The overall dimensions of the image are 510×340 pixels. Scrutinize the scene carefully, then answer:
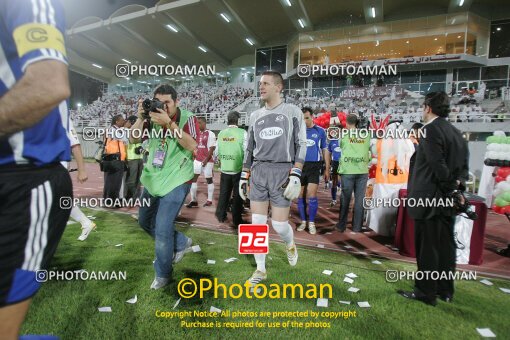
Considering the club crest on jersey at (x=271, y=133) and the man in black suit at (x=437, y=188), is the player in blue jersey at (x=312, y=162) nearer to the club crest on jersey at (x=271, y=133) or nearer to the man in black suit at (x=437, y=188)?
the club crest on jersey at (x=271, y=133)

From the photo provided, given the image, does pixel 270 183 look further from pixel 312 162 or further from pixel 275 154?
pixel 312 162

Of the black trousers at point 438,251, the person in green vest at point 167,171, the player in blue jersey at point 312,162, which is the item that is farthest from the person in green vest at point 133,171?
the black trousers at point 438,251

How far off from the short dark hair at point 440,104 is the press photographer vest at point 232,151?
11.9ft

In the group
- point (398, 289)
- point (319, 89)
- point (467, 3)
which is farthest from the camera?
point (319, 89)

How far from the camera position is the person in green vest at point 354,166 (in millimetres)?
5797

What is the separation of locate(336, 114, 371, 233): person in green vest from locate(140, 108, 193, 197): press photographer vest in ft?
11.5

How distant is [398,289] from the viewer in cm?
350

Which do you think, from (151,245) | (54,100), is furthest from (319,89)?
(54,100)

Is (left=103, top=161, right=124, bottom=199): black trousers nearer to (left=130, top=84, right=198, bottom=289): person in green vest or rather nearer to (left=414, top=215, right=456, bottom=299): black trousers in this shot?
(left=130, top=84, right=198, bottom=289): person in green vest

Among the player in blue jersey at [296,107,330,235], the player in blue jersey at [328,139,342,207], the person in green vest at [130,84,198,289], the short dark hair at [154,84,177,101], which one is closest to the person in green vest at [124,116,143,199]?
the player in blue jersey at [296,107,330,235]

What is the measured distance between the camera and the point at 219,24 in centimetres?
2720

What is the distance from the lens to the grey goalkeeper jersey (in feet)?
12.2

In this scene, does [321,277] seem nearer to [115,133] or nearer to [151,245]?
[151,245]

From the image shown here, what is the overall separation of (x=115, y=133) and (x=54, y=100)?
244 inches
